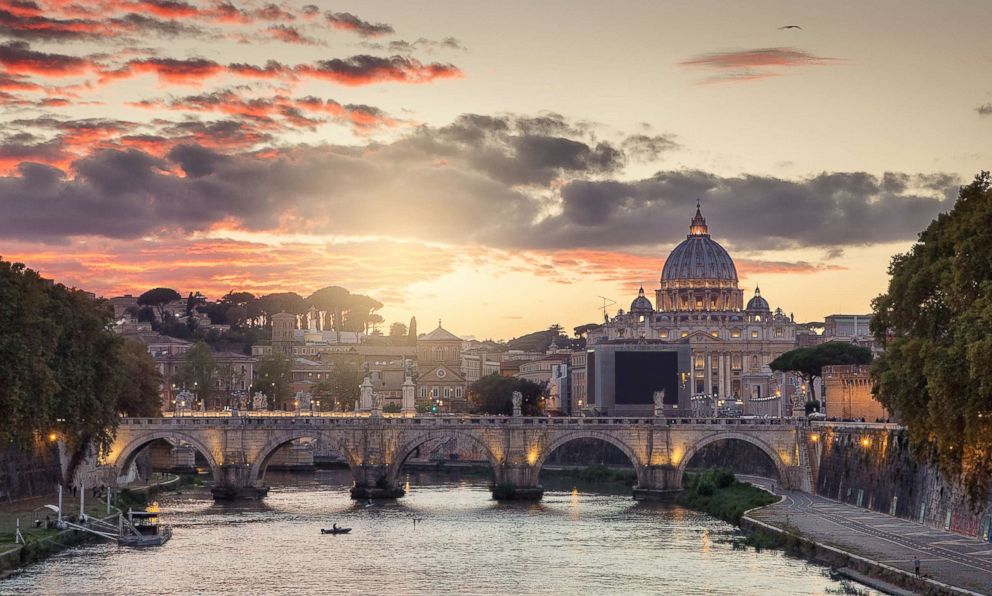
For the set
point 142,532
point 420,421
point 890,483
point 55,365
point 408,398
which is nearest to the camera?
point 142,532

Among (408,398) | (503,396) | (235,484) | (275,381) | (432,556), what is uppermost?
(275,381)

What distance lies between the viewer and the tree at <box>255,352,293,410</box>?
545 feet

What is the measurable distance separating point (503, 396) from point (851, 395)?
7065 cm

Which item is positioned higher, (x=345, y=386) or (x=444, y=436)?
(x=345, y=386)

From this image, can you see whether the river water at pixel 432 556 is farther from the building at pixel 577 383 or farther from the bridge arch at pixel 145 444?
the building at pixel 577 383

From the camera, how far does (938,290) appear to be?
5453 centimetres

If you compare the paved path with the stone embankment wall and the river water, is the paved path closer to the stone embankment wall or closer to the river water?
the stone embankment wall

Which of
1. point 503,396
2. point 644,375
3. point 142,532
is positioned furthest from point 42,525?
point 503,396

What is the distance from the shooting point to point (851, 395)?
91375mm

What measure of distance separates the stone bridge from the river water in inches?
185

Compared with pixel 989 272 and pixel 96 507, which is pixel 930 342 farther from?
pixel 96 507

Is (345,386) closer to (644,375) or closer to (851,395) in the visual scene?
(644,375)

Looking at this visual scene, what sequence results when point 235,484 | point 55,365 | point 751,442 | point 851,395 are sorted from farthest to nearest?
point 751,442 → point 235,484 → point 851,395 → point 55,365

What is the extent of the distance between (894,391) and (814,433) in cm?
3429
